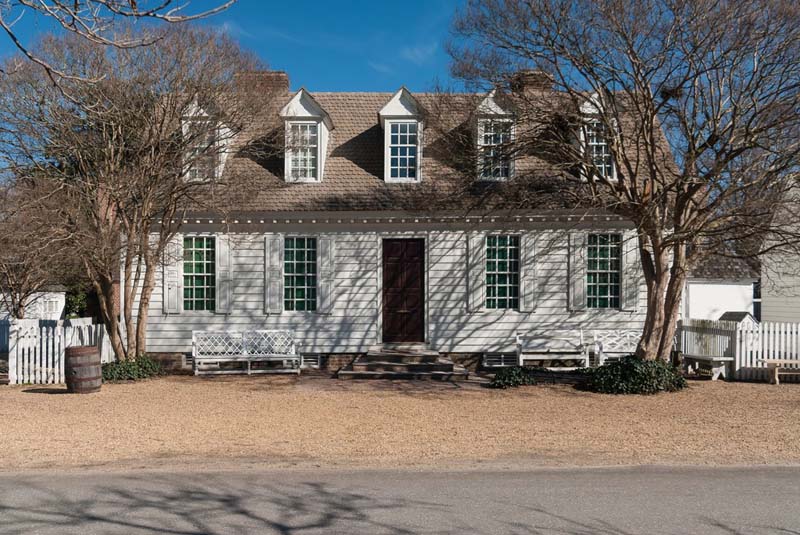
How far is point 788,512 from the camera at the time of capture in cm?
598

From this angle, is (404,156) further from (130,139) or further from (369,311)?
(130,139)

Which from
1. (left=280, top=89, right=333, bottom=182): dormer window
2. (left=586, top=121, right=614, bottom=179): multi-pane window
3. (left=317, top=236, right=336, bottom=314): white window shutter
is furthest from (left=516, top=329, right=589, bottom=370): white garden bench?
(left=280, top=89, right=333, bottom=182): dormer window

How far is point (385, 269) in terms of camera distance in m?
17.2

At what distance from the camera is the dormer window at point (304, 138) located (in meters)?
17.1

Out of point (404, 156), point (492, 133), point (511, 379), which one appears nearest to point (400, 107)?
point (404, 156)

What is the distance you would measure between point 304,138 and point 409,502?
12.5 m

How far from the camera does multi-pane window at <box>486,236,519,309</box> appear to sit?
56.2 feet

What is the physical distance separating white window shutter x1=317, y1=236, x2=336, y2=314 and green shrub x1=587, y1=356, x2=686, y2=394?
6984 millimetres

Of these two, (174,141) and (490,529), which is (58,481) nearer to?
(490,529)

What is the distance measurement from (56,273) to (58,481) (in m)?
15.9

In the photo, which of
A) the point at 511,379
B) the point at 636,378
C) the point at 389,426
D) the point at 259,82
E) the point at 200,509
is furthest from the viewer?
the point at 259,82

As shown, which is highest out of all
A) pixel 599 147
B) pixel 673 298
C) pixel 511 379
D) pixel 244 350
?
pixel 599 147

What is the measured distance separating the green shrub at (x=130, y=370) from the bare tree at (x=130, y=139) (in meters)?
0.43

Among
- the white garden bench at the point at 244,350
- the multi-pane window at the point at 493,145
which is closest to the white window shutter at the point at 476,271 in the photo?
the multi-pane window at the point at 493,145
